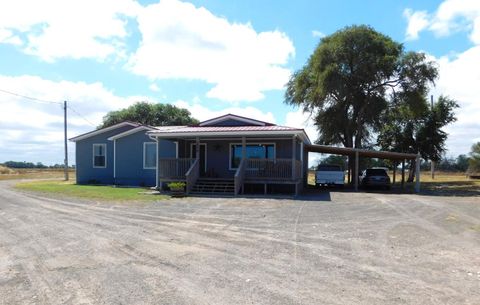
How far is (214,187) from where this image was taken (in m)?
21.7

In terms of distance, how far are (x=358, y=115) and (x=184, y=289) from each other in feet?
103

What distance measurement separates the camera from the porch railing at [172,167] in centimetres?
2222

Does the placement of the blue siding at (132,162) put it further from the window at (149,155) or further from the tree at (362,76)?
the tree at (362,76)

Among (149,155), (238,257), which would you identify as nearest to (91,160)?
(149,155)

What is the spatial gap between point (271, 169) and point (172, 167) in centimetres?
497

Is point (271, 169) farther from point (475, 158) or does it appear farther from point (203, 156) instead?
point (475, 158)

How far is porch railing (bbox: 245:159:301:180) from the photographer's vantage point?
70.3ft

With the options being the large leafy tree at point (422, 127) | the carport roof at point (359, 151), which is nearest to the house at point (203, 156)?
the carport roof at point (359, 151)

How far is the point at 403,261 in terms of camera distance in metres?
7.42

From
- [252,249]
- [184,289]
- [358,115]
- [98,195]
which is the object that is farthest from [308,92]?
[184,289]

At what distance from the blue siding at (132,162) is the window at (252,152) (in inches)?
182

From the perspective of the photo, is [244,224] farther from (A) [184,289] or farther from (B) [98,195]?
(B) [98,195]

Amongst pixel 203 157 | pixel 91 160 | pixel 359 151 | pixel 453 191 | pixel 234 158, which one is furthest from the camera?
pixel 91 160

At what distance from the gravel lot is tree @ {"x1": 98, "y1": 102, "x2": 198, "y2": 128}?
150 feet
